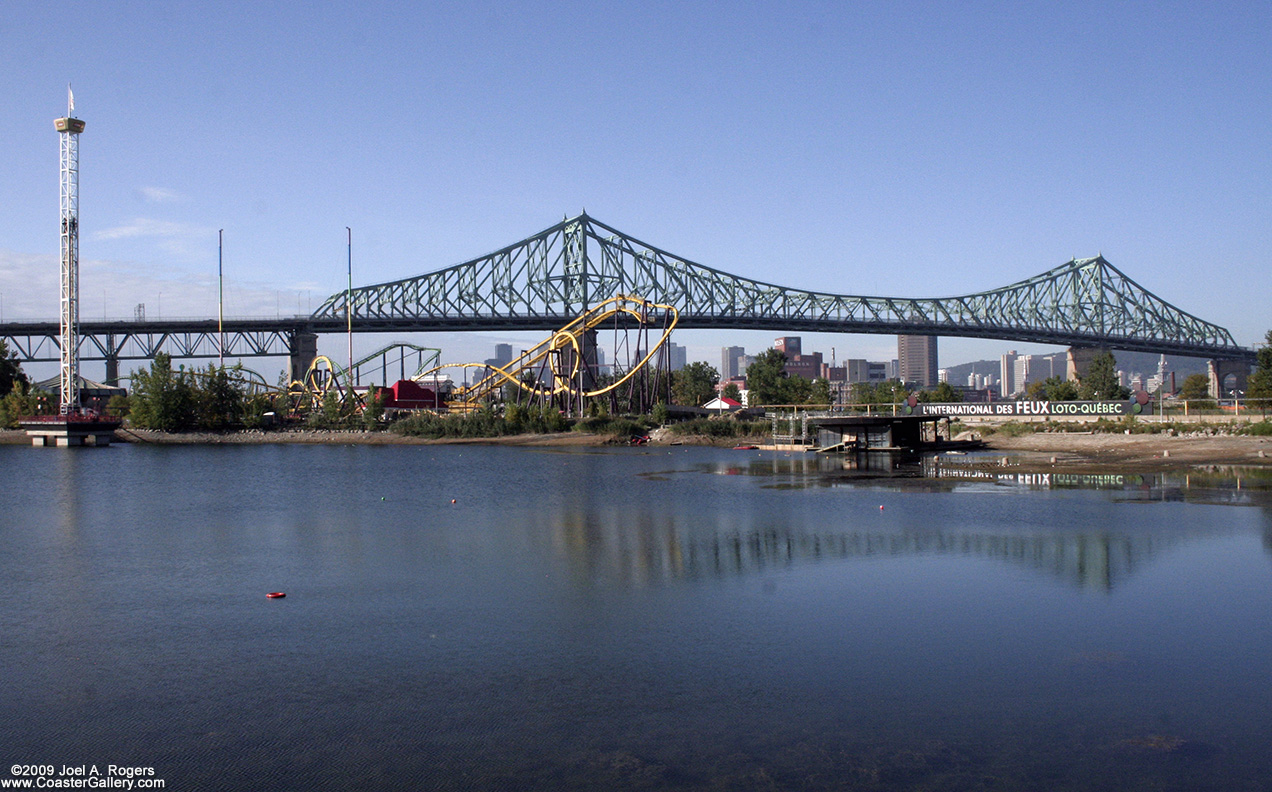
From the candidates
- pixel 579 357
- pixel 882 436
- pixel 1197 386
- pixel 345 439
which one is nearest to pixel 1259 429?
pixel 882 436

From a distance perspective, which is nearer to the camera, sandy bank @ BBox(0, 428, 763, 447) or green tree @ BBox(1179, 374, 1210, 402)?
sandy bank @ BBox(0, 428, 763, 447)

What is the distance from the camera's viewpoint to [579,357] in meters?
83.9

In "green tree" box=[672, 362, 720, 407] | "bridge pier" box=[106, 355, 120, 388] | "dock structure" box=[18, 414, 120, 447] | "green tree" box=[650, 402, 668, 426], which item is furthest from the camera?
"green tree" box=[672, 362, 720, 407]

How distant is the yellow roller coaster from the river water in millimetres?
55216

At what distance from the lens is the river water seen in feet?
33.4

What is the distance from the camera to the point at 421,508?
31703 mm

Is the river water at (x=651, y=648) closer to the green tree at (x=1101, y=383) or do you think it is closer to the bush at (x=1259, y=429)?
the bush at (x=1259, y=429)

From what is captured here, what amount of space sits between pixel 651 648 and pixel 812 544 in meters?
9.84

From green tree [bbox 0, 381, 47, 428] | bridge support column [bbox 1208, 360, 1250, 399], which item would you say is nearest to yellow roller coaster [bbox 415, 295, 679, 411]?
green tree [bbox 0, 381, 47, 428]

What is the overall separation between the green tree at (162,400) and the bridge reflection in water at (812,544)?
68.7 m

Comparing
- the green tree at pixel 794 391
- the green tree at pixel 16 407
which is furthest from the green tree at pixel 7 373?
the green tree at pixel 794 391

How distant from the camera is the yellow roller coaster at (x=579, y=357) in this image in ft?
276

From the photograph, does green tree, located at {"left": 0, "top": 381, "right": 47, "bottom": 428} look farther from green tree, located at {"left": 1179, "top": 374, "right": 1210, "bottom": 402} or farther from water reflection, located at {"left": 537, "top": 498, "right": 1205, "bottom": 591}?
green tree, located at {"left": 1179, "top": 374, "right": 1210, "bottom": 402}

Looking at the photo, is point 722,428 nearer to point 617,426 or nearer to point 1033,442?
point 617,426
